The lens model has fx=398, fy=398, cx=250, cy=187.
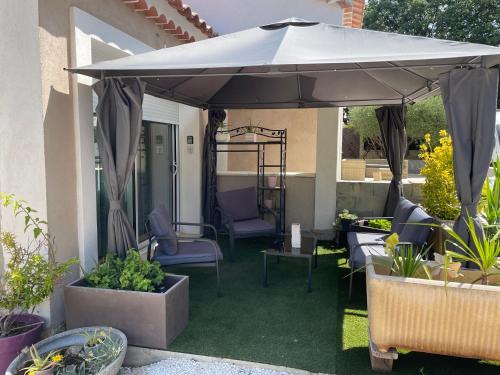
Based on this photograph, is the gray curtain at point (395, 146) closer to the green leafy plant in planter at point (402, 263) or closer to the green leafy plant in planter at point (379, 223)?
the green leafy plant in planter at point (379, 223)

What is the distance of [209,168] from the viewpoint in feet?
22.2

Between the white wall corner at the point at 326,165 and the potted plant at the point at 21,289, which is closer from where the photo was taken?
the potted plant at the point at 21,289

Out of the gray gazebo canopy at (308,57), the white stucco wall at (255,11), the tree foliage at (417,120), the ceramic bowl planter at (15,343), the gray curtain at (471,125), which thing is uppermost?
the white stucco wall at (255,11)

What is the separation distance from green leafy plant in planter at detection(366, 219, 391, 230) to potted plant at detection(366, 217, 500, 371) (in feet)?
8.94

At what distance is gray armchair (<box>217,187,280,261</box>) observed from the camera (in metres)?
5.68

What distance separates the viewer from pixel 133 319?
3.22 meters

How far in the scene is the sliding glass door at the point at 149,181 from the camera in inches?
185

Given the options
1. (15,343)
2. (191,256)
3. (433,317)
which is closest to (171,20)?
(191,256)

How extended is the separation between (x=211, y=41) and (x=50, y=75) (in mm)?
1402

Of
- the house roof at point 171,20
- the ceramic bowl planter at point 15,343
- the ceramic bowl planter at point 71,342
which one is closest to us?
the ceramic bowl planter at point 71,342

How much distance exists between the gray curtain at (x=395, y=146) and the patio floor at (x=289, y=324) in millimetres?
1545

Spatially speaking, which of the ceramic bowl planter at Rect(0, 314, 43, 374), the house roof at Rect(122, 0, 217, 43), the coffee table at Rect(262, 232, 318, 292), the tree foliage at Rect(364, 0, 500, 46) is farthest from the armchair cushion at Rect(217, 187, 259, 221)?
the tree foliage at Rect(364, 0, 500, 46)

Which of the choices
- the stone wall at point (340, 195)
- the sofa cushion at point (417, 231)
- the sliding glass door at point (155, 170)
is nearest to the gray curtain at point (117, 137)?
the sliding glass door at point (155, 170)

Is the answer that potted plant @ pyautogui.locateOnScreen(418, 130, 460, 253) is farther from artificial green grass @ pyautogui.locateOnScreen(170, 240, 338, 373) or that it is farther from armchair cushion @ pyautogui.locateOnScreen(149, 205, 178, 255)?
armchair cushion @ pyautogui.locateOnScreen(149, 205, 178, 255)
